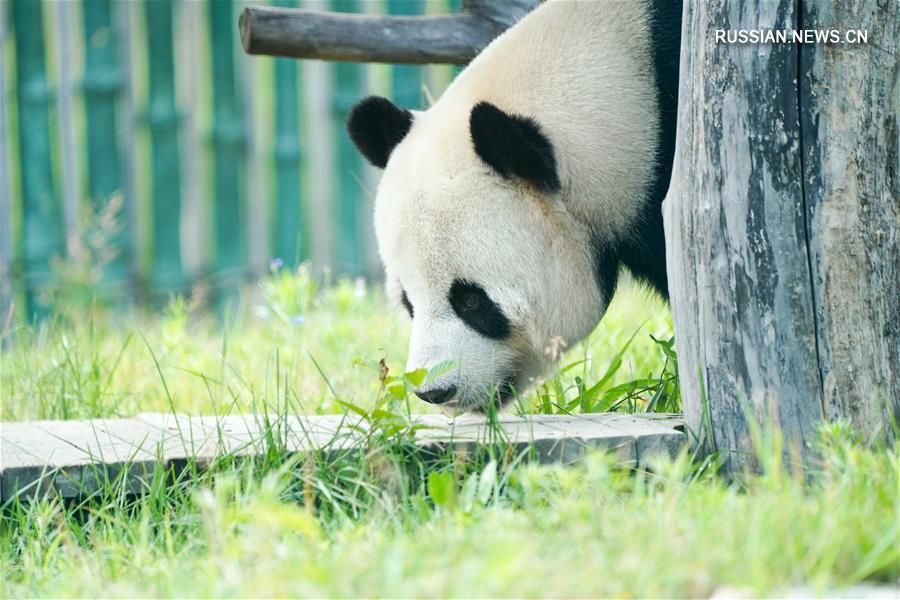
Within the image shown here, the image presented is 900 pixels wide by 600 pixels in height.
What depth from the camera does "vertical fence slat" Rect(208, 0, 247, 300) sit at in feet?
24.8

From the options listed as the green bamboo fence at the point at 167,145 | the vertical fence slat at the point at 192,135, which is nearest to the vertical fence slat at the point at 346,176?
the green bamboo fence at the point at 167,145

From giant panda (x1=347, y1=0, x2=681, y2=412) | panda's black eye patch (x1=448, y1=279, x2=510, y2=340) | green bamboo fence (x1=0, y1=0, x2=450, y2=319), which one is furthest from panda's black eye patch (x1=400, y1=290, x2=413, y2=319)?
green bamboo fence (x1=0, y1=0, x2=450, y2=319)

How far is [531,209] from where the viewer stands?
3379 mm

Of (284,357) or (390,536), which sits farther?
(284,357)

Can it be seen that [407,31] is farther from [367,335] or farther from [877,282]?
[877,282]

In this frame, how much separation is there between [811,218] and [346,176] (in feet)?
17.9

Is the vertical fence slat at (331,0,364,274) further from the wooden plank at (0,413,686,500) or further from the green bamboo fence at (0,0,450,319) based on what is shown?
the wooden plank at (0,413,686,500)

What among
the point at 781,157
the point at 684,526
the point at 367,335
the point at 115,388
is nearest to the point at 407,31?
the point at 367,335

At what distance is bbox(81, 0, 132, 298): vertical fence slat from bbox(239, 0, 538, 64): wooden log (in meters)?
3.27

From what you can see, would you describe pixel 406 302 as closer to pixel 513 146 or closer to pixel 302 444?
pixel 513 146

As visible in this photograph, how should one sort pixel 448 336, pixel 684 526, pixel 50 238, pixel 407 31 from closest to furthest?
1. pixel 684 526
2. pixel 448 336
3. pixel 407 31
4. pixel 50 238

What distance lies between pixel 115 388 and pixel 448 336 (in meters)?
1.79

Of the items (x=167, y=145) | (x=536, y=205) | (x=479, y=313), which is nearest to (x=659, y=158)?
(x=536, y=205)

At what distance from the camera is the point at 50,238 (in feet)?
23.7
